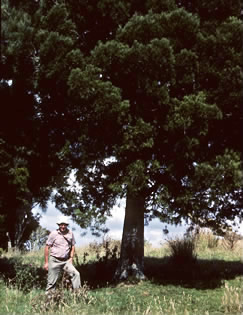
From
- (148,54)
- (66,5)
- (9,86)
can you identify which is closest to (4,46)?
(9,86)

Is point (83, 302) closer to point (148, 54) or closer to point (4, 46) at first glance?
point (148, 54)

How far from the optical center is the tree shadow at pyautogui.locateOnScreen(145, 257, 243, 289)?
11.3 meters

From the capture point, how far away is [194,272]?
12352 millimetres

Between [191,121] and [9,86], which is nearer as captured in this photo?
[191,121]

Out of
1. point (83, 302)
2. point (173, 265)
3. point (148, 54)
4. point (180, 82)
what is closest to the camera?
point (83, 302)

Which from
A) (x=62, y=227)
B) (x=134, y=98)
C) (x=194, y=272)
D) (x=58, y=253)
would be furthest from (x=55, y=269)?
(x=194, y=272)

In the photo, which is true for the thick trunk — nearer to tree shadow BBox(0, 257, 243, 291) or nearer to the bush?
tree shadow BBox(0, 257, 243, 291)

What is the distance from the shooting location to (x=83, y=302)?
834cm

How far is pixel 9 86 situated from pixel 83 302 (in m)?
5.78

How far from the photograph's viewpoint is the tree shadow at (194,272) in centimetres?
1134

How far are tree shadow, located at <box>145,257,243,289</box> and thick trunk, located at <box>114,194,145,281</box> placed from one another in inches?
23.6

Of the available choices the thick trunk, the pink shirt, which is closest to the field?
the thick trunk

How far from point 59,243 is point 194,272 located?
4.99 m

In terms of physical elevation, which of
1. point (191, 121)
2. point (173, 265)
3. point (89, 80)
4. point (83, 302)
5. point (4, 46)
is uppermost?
point (4, 46)
